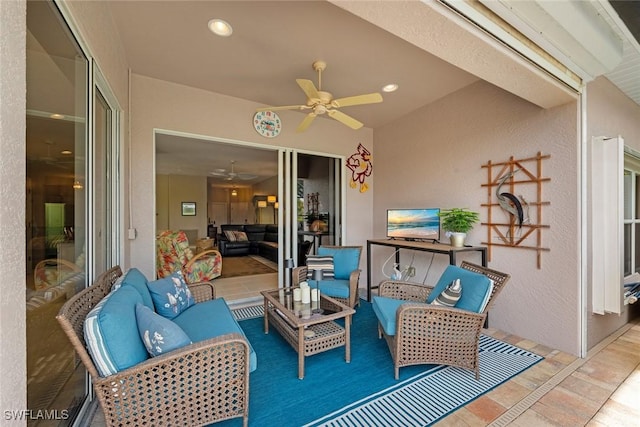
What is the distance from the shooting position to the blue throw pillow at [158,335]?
1350 mm

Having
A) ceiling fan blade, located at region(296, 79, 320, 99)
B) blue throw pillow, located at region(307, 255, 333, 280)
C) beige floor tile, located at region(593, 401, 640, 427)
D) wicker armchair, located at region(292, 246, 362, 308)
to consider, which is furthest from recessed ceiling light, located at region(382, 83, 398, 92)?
beige floor tile, located at region(593, 401, 640, 427)

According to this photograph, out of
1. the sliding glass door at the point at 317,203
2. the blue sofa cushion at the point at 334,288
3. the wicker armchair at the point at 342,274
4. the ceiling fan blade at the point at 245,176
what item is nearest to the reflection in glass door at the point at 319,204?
the sliding glass door at the point at 317,203

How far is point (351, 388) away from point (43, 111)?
246 centimetres

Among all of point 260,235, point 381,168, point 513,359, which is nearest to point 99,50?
point 381,168

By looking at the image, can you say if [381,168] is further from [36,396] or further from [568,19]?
[36,396]

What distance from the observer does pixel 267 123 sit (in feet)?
12.2

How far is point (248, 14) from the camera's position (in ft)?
6.67

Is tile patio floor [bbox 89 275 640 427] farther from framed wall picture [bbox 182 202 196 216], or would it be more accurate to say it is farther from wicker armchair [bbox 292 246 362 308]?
framed wall picture [bbox 182 202 196 216]

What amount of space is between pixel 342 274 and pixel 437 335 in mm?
1529

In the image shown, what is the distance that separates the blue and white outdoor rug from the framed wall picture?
7185mm

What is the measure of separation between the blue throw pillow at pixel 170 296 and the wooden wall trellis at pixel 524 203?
3151mm

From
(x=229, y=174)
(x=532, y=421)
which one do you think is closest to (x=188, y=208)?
(x=229, y=174)

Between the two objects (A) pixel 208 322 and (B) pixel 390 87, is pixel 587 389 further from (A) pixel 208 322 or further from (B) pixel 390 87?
(B) pixel 390 87

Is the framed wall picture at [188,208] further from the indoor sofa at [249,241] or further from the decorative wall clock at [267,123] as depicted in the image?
the decorative wall clock at [267,123]
